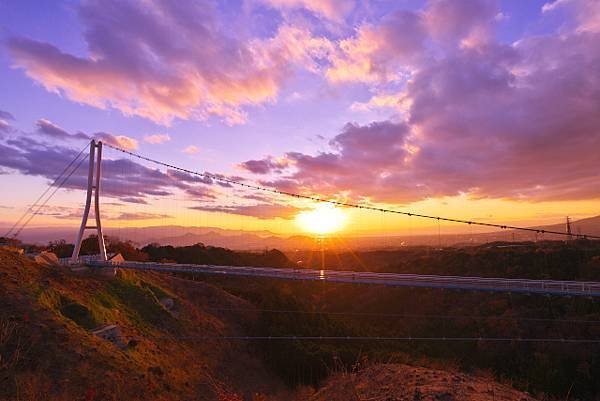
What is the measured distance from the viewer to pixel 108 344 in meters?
18.3

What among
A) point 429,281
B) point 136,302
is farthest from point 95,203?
point 429,281

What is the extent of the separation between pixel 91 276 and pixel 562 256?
151 ft

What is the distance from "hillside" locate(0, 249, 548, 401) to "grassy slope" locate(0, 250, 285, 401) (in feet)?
0.18

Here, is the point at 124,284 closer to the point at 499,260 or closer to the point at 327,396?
the point at 327,396

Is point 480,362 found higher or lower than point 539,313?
lower

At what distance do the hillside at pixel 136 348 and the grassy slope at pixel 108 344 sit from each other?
55 millimetres

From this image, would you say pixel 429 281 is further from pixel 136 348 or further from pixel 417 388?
pixel 136 348

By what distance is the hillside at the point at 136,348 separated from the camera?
14459mm

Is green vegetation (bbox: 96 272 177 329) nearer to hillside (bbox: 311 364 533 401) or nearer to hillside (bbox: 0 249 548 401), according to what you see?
hillside (bbox: 0 249 548 401)

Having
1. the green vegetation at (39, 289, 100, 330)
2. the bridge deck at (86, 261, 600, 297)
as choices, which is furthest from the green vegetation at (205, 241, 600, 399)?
the green vegetation at (39, 289, 100, 330)

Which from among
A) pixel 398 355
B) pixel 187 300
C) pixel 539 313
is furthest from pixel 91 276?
pixel 539 313

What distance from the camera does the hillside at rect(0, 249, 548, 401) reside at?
14.5 m

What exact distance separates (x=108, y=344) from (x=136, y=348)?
183 cm

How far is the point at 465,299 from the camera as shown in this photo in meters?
41.8
